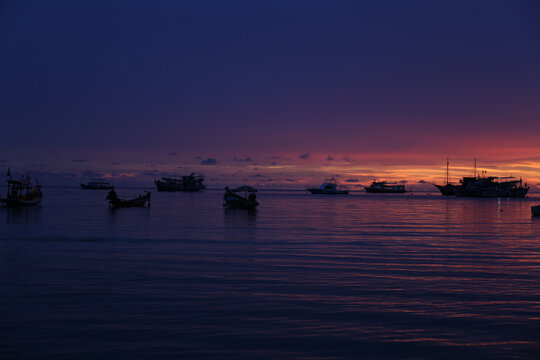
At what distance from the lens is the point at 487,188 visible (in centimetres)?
15588

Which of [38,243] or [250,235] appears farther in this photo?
[250,235]

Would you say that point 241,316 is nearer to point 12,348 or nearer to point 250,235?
point 12,348

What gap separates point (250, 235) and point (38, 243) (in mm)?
12503

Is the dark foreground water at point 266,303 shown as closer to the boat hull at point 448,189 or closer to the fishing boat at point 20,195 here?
the fishing boat at point 20,195

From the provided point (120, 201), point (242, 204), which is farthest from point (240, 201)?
point (120, 201)

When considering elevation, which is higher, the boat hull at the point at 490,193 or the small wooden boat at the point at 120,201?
the boat hull at the point at 490,193

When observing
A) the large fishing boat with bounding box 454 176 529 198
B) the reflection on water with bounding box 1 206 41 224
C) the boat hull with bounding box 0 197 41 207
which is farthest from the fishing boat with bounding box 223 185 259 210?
the large fishing boat with bounding box 454 176 529 198

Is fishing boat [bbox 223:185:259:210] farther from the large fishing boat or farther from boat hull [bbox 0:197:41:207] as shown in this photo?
the large fishing boat

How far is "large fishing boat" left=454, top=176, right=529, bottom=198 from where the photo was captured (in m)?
156

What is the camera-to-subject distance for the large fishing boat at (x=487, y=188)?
513 ft

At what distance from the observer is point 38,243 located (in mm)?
23828

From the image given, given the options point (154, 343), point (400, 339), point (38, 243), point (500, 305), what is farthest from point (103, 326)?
point (38, 243)

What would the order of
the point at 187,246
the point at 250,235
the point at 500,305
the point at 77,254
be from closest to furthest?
the point at 500,305 → the point at 77,254 → the point at 187,246 → the point at 250,235

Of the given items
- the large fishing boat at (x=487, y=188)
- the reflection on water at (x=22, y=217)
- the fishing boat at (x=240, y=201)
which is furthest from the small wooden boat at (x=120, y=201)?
the large fishing boat at (x=487, y=188)
